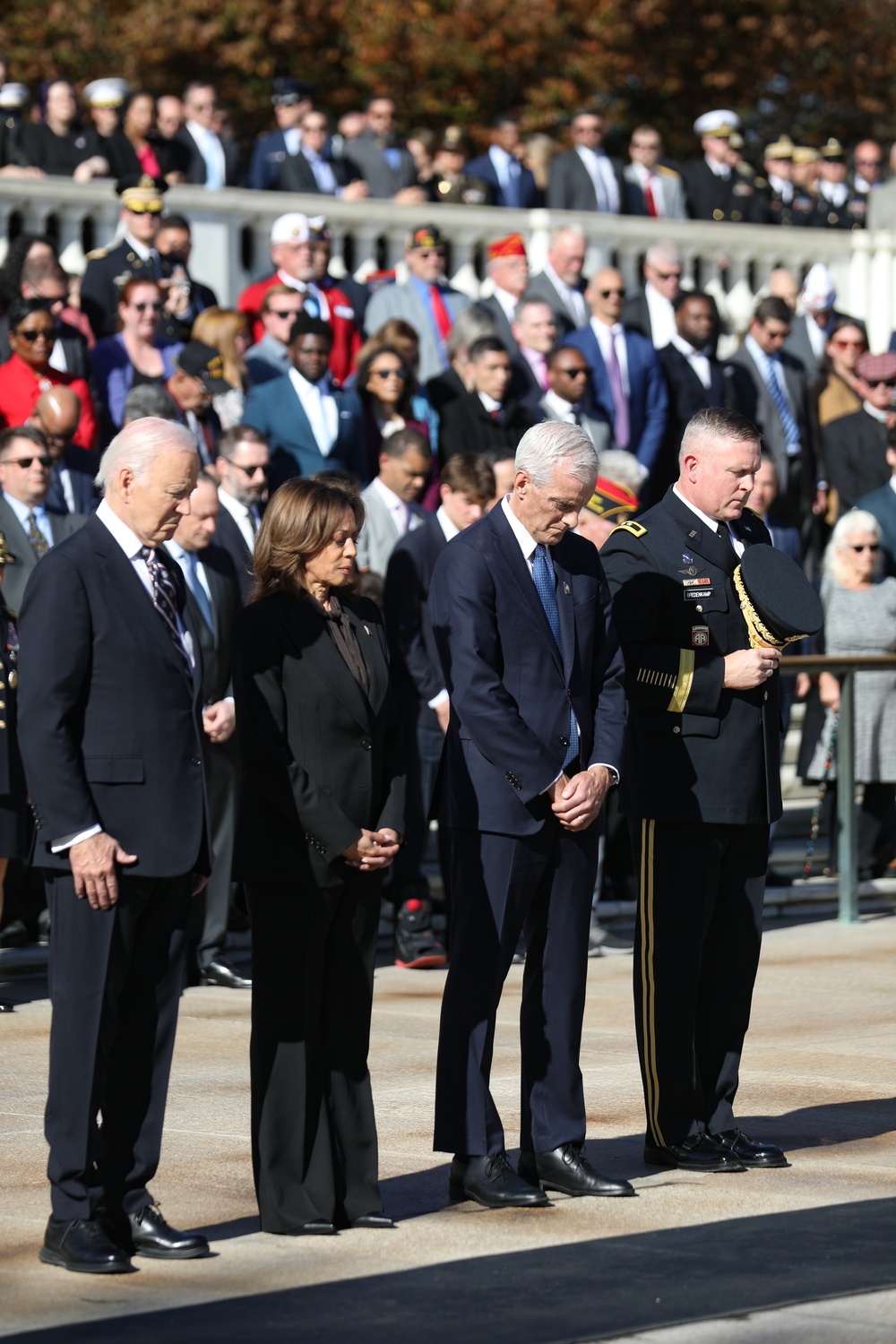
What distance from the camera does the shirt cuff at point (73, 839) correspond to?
19.2ft

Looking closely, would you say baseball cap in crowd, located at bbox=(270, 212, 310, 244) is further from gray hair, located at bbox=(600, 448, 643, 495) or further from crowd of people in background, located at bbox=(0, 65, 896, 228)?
gray hair, located at bbox=(600, 448, 643, 495)

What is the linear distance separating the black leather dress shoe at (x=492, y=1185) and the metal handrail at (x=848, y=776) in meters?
6.34

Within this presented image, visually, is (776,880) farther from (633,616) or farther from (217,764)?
(633,616)

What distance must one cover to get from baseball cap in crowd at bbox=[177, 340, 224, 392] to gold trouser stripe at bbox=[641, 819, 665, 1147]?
611 centimetres

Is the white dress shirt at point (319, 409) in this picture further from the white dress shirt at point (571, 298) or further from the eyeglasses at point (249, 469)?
the white dress shirt at point (571, 298)

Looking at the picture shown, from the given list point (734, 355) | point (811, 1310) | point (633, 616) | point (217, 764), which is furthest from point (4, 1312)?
point (734, 355)

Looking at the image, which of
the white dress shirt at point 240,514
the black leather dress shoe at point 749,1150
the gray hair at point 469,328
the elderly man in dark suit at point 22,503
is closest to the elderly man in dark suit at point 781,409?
the gray hair at point 469,328

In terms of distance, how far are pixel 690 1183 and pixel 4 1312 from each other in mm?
2218

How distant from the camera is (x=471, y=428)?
45.8 feet

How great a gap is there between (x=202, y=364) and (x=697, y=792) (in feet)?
21.0

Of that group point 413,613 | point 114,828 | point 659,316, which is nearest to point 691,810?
point 114,828

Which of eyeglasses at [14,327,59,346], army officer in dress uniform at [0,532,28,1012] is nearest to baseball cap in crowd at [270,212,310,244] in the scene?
eyeglasses at [14,327,59,346]

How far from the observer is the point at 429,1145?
749 cm

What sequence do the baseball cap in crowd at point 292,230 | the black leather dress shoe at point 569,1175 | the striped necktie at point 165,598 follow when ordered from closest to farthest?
the striped necktie at point 165,598 < the black leather dress shoe at point 569,1175 < the baseball cap in crowd at point 292,230
